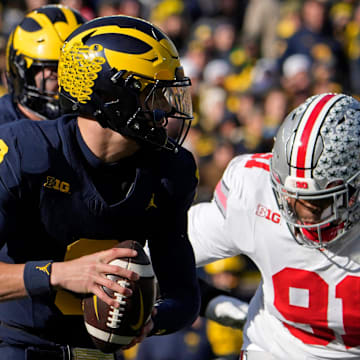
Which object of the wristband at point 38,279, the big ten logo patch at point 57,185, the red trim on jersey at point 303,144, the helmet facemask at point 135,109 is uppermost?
the helmet facemask at point 135,109

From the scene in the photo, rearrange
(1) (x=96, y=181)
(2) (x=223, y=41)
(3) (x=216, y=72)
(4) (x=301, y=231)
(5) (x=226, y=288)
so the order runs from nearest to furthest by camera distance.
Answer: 1. (1) (x=96, y=181)
2. (4) (x=301, y=231)
3. (5) (x=226, y=288)
4. (3) (x=216, y=72)
5. (2) (x=223, y=41)

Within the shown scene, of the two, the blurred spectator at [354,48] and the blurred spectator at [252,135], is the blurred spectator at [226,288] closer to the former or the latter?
the blurred spectator at [252,135]

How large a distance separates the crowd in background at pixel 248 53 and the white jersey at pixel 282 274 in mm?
4030

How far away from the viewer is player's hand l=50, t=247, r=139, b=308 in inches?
106

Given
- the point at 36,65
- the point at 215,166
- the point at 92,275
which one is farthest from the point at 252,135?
the point at 92,275

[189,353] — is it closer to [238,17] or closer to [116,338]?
[116,338]

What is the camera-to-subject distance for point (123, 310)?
274 centimetres

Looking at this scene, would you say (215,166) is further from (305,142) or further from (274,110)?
(305,142)

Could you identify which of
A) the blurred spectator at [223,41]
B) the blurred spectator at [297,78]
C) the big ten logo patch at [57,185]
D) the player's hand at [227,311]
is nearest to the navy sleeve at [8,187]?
the big ten logo patch at [57,185]

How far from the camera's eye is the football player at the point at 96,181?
290 cm

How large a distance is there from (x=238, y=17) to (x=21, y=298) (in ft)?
29.1

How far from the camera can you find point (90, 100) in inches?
120

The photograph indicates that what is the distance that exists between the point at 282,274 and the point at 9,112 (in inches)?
68.7

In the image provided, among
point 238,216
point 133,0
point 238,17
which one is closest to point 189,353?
point 238,216
